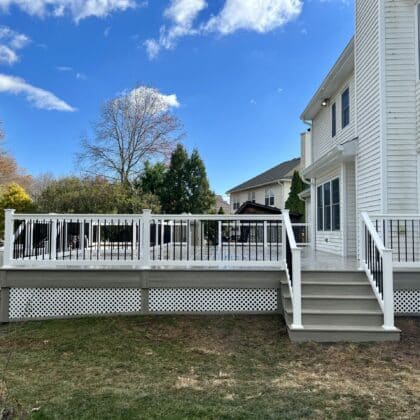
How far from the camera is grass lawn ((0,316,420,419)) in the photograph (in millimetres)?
3301

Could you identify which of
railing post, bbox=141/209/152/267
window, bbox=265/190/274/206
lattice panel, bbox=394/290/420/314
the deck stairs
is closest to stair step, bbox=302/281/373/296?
the deck stairs

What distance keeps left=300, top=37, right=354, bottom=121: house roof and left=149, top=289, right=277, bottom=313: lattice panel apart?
6.32m

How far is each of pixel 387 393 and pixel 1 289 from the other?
5855 millimetres

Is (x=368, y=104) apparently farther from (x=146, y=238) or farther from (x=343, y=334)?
(x=146, y=238)

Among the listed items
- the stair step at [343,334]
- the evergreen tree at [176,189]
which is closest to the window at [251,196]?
the evergreen tree at [176,189]

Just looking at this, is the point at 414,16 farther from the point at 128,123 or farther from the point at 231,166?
the point at 231,166

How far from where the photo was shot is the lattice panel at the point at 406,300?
5.94m

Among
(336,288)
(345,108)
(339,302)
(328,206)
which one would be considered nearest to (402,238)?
(336,288)

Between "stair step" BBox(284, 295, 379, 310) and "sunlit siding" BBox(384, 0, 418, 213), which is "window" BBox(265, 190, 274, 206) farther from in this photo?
"stair step" BBox(284, 295, 379, 310)

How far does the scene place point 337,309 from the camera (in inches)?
210

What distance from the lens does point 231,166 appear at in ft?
120

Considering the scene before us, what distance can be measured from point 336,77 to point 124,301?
7.93 metres

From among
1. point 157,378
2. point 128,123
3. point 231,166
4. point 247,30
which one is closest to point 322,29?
point 247,30

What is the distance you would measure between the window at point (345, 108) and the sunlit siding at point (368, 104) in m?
1.23
